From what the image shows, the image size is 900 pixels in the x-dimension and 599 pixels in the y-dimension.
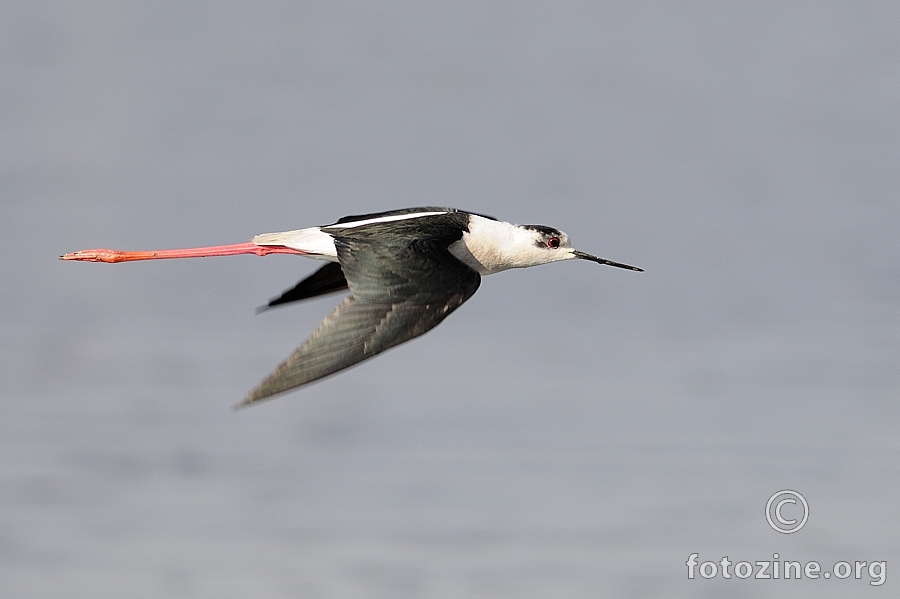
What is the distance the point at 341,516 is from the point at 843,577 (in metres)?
2.95

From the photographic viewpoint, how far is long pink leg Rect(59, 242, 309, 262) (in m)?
7.71

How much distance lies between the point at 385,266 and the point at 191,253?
6.06 ft

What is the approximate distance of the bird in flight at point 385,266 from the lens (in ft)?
19.2

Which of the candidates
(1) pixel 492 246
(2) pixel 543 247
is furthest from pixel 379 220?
(2) pixel 543 247

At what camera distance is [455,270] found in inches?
259

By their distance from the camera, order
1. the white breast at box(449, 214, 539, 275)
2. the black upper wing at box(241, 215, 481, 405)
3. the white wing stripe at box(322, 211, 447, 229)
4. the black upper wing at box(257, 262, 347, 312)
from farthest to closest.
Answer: the black upper wing at box(257, 262, 347, 312) → the white breast at box(449, 214, 539, 275) → the white wing stripe at box(322, 211, 447, 229) → the black upper wing at box(241, 215, 481, 405)

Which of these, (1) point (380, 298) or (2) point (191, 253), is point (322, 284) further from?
(1) point (380, 298)

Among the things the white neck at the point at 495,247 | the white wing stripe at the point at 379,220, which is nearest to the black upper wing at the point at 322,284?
the white wing stripe at the point at 379,220

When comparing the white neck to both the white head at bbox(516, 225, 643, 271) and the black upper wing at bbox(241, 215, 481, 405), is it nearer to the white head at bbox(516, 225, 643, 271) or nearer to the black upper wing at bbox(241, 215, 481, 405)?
the white head at bbox(516, 225, 643, 271)

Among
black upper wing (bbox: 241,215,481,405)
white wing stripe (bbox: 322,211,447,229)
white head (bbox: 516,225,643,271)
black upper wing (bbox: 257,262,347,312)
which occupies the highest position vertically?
white head (bbox: 516,225,643,271)

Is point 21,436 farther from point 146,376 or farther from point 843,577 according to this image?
point 843,577

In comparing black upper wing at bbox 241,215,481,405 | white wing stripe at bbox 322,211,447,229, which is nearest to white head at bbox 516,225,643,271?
white wing stripe at bbox 322,211,447,229

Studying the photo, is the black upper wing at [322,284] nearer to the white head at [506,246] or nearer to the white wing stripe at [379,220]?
the white wing stripe at [379,220]

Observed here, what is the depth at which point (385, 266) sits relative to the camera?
6500mm
